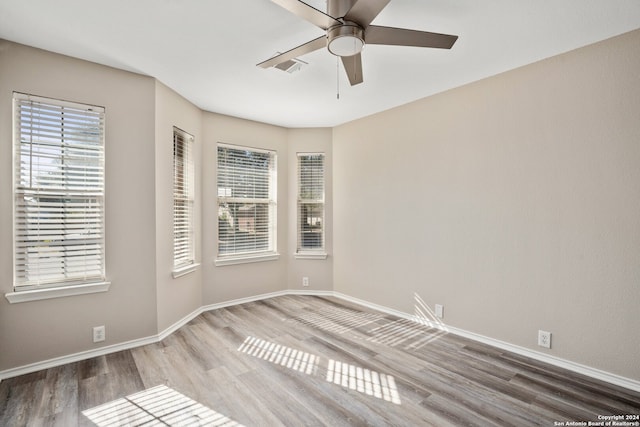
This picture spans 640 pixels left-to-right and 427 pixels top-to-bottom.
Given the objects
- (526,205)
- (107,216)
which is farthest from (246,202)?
(526,205)

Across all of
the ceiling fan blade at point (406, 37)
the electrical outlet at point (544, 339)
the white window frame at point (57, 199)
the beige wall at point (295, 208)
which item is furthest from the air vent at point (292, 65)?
the electrical outlet at point (544, 339)

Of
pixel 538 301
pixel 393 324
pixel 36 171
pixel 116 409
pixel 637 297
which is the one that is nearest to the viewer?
pixel 116 409

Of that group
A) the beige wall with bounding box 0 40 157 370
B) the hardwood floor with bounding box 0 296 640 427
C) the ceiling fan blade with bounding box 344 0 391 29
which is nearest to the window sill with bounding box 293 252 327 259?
the hardwood floor with bounding box 0 296 640 427

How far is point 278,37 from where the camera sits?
94.3 inches

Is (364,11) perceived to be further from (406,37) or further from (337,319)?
(337,319)

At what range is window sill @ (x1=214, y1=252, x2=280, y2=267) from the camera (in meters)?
4.23

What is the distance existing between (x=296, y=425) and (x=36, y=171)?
9.16 feet

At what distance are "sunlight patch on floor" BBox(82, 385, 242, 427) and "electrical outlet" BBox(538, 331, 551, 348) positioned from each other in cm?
253

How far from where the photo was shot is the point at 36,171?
2.57 metres

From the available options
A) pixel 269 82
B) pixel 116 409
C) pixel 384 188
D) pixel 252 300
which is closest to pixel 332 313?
pixel 252 300

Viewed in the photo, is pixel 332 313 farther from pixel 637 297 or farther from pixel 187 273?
pixel 637 297

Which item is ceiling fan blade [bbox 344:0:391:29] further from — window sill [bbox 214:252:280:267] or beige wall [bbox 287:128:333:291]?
window sill [bbox 214:252:280:267]

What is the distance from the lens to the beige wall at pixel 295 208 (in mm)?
4844

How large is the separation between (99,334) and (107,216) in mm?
1065
